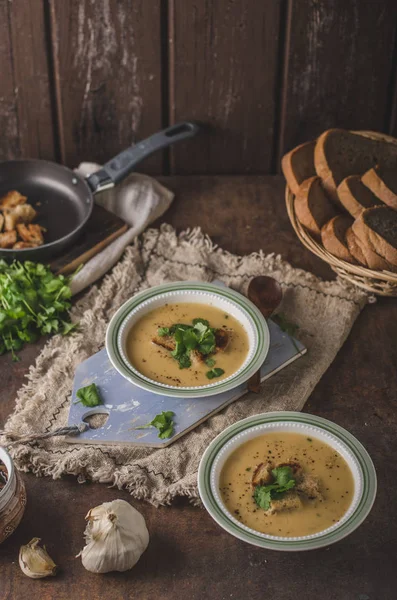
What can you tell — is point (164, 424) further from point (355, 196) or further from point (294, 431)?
point (355, 196)

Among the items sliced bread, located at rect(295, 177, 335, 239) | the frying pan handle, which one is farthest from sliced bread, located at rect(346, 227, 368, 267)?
the frying pan handle

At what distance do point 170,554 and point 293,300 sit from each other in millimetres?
833

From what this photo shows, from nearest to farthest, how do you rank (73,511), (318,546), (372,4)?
1. (318,546)
2. (73,511)
3. (372,4)

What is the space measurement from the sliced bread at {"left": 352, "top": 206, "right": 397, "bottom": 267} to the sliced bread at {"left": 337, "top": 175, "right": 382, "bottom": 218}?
0.06m

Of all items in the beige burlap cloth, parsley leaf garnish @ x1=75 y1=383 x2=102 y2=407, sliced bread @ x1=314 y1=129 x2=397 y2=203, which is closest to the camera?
the beige burlap cloth

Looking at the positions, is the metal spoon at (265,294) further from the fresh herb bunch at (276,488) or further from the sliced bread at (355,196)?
the fresh herb bunch at (276,488)

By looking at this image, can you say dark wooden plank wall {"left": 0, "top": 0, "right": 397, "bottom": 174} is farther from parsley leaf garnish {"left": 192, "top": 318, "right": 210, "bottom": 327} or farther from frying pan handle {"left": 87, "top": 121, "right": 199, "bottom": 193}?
parsley leaf garnish {"left": 192, "top": 318, "right": 210, "bottom": 327}

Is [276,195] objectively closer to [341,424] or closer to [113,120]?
[113,120]

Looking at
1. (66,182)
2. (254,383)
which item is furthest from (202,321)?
(66,182)

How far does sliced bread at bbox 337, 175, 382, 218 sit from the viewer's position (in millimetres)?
2119

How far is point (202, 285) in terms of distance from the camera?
6.50ft

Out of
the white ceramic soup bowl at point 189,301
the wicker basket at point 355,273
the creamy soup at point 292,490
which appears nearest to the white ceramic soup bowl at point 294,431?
the creamy soup at point 292,490

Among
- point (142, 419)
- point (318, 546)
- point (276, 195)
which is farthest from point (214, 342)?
point (276, 195)

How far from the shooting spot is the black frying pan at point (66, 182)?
232 cm
